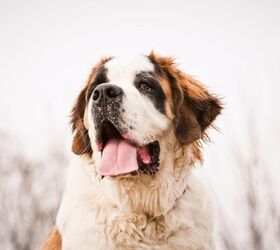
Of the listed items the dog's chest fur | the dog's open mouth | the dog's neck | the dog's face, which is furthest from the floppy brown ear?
the dog's chest fur

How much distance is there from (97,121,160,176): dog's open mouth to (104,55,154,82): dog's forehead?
16.5 inches

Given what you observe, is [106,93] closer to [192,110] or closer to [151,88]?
[151,88]

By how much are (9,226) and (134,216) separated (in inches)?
193

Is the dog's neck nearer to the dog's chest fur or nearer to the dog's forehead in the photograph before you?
the dog's chest fur

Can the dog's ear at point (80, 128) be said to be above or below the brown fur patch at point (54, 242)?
above

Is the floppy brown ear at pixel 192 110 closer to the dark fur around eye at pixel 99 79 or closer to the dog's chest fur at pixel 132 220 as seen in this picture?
the dog's chest fur at pixel 132 220

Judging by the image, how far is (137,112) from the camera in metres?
2.81

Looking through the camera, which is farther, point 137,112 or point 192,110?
point 192,110

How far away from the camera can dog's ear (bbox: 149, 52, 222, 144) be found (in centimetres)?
307

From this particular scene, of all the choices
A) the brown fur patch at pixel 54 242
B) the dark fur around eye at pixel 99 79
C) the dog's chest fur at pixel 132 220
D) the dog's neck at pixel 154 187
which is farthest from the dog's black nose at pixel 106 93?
A: the brown fur patch at pixel 54 242

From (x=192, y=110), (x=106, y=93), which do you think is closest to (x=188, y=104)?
(x=192, y=110)

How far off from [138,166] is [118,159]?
0.15 m

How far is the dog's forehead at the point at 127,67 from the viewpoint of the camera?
3.09 m

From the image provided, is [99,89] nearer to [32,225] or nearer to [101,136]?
[101,136]
